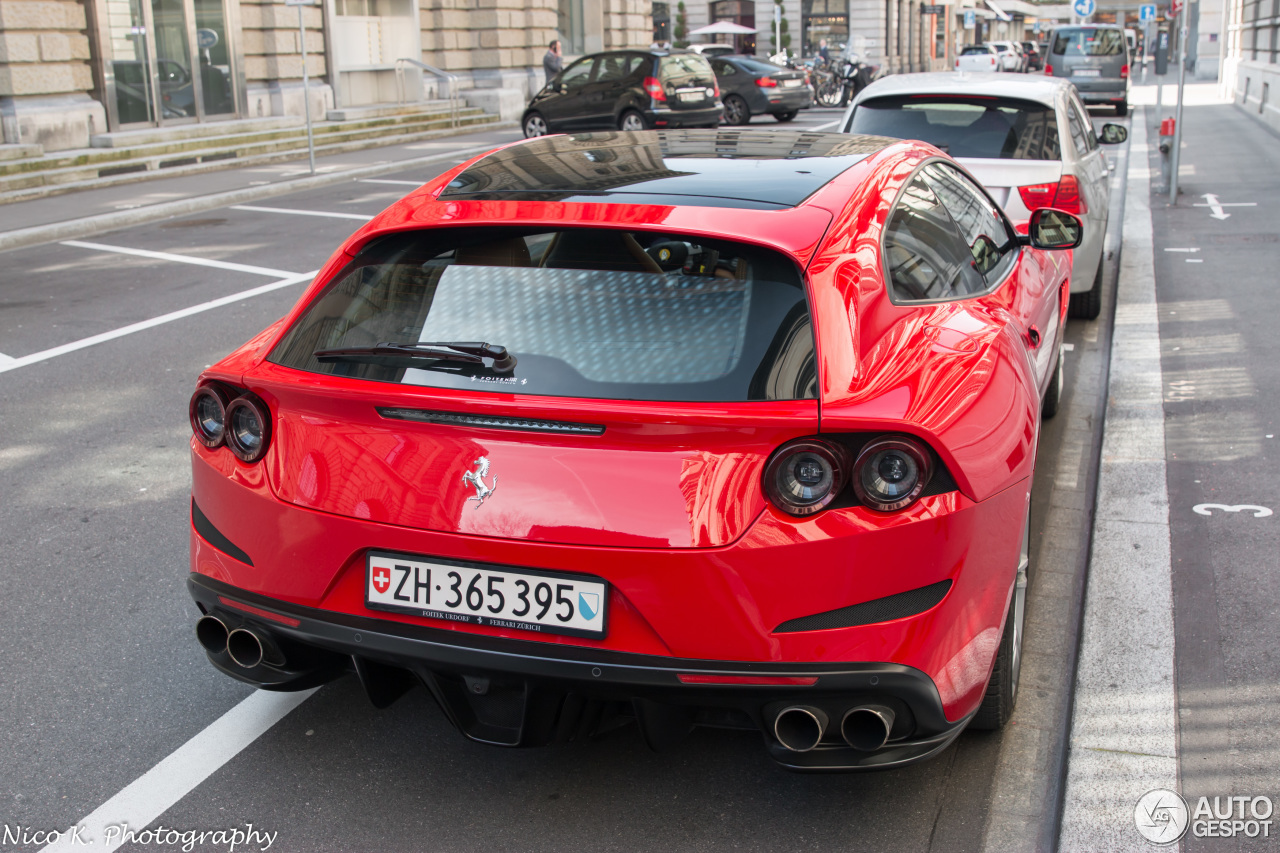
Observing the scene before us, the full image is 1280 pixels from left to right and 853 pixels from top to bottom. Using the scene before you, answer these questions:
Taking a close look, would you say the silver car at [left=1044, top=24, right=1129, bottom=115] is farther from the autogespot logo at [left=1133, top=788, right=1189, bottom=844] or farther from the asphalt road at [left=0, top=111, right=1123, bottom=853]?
the autogespot logo at [left=1133, top=788, right=1189, bottom=844]

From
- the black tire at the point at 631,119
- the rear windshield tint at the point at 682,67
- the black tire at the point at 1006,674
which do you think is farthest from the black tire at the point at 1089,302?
the rear windshield tint at the point at 682,67

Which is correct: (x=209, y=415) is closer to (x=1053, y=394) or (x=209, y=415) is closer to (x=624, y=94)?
(x=1053, y=394)

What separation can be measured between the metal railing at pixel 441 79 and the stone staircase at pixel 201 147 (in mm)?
261

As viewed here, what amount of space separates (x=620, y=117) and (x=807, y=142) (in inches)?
858

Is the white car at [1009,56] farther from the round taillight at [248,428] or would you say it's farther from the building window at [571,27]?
the round taillight at [248,428]

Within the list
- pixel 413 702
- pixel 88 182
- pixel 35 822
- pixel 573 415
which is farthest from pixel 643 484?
pixel 88 182

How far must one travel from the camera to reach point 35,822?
9.64ft

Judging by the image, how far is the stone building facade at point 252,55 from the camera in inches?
727

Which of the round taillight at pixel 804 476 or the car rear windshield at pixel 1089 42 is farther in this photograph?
the car rear windshield at pixel 1089 42

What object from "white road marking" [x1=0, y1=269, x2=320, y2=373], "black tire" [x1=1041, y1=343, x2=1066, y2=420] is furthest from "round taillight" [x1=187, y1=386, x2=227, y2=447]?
"white road marking" [x1=0, y1=269, x2=320, y2=373]

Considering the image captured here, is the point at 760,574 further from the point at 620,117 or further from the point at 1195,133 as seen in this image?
the point at 1195,133

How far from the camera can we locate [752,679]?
2545mm

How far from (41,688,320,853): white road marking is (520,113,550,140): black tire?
22.8 metres

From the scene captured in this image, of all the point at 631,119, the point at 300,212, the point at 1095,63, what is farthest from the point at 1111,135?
the point at 1095,63
